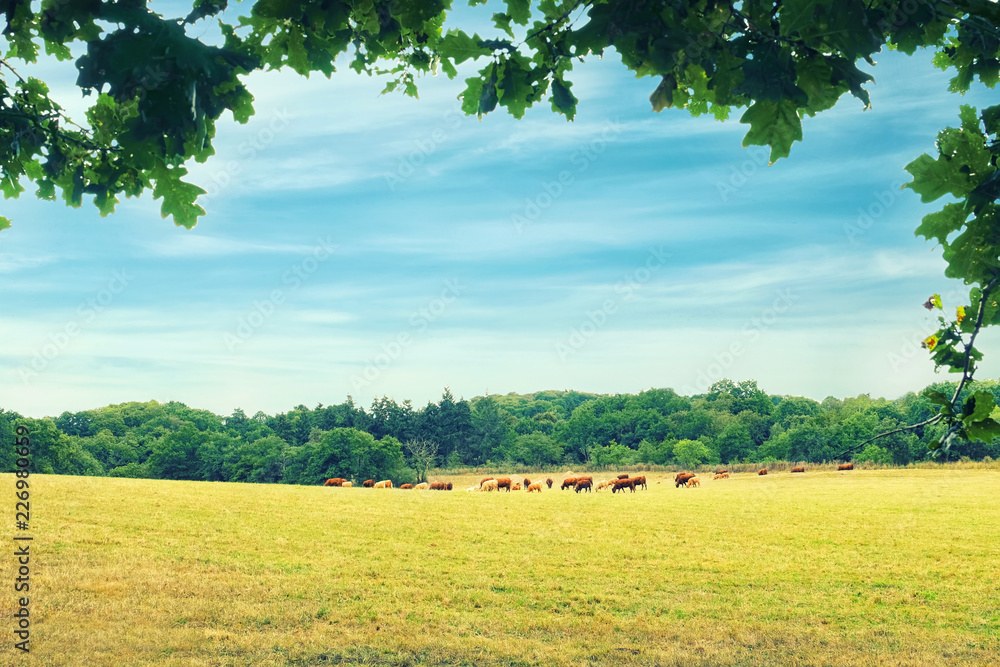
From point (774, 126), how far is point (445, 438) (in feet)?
313

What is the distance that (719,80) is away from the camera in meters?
3.83

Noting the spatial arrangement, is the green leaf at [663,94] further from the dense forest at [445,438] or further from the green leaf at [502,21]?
the dense forest at [445,438]

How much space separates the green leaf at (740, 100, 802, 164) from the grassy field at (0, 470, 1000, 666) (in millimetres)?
8190

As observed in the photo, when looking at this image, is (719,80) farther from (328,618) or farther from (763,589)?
(763,589)

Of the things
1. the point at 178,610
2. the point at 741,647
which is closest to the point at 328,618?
the point at 178,610

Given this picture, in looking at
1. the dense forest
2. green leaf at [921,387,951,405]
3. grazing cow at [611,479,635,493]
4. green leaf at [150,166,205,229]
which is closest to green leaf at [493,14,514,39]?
green leaf at [150,166,205,229]

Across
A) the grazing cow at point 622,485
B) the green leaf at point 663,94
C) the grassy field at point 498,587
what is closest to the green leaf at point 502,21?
the green leaf at point 663,94

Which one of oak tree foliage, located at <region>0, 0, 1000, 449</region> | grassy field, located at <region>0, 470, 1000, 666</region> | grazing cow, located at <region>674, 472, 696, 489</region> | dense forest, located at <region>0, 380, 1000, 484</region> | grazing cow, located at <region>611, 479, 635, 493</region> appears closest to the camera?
oak tree foliage, located at <region>0, 0, 1000, 449</region>

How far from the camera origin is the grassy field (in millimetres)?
9828

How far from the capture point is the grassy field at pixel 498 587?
983cm

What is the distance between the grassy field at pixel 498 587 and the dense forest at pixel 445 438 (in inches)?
1788

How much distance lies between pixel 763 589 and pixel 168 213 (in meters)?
13.6

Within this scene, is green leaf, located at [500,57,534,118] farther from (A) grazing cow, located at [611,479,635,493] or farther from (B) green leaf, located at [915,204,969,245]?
(A) grazing cow, located at [611,479,635,493]

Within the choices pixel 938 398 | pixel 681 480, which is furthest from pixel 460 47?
pixel 681 480
